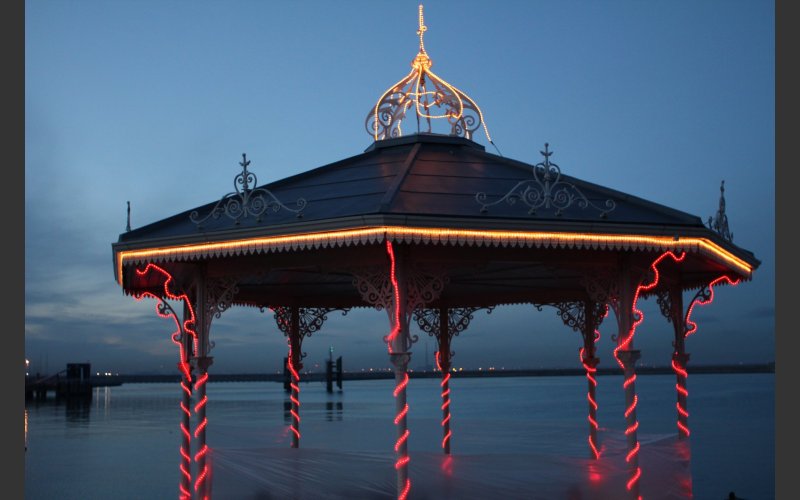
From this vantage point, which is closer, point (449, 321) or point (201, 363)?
point (201, 363)

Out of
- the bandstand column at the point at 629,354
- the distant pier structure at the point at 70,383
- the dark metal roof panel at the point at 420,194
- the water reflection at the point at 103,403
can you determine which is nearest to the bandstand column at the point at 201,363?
the dark metal roof panel at the point at 420,194

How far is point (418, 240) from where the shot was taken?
1102 centimetres

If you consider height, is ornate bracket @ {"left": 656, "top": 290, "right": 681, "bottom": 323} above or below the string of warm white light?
below

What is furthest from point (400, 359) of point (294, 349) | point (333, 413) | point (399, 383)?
point (333, 413)

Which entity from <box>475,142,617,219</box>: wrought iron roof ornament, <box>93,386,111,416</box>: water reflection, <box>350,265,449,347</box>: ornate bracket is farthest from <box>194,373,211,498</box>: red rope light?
<box>93,386,111,416</box>: water reflection

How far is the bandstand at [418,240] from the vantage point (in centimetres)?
1138

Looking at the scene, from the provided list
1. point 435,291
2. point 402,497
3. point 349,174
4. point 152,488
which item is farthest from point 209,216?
point 152,488

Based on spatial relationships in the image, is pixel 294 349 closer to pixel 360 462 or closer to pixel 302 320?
pixel 302 320

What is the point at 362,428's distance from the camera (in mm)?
21031

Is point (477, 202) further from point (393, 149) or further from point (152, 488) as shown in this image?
point (152, 488)

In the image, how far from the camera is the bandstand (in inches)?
448

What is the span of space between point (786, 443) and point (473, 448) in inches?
306

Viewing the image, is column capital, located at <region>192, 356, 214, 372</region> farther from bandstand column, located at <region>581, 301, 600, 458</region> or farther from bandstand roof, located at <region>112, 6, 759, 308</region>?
bandstand column, located at <region>581, 301, 600, 458</region>

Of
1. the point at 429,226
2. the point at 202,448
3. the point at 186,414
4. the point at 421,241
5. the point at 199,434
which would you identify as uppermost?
the point at 429,226
